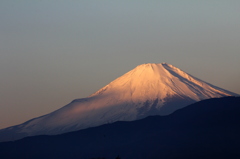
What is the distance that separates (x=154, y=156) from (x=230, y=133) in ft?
63.2

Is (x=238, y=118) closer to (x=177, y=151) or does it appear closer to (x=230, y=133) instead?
(x=230, y=133)

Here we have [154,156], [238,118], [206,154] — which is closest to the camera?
[206,154]

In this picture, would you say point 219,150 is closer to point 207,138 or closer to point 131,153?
point 207,138

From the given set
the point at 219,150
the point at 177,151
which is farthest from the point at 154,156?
the point at 219,150

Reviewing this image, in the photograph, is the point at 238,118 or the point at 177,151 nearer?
the point at 177,151

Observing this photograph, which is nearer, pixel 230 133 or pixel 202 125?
pixel 230 133

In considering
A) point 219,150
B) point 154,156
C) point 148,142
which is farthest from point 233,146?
point 148,142

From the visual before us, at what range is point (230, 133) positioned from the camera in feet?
602

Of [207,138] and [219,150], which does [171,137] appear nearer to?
[207,138]

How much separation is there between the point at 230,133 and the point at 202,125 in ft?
49.4

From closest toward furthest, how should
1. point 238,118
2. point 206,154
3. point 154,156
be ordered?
1. point 206,154
2. point 154,156
3. point 238,118

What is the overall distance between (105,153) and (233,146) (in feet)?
131

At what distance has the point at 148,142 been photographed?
19750cm

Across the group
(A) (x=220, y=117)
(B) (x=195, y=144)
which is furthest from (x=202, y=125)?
(B) (x=195, y=144)
